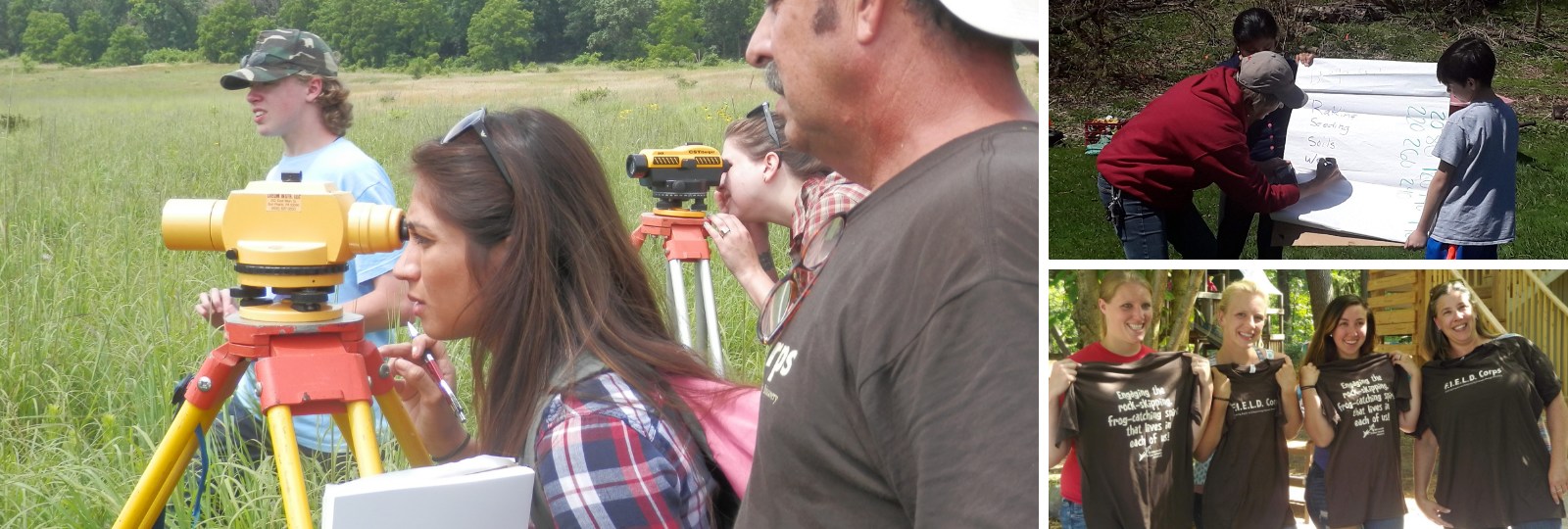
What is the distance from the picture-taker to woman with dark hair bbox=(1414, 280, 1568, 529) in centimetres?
76

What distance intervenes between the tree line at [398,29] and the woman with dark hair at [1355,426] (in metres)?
6.79

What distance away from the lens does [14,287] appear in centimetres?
402

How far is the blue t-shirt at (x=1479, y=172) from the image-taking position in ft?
5.57

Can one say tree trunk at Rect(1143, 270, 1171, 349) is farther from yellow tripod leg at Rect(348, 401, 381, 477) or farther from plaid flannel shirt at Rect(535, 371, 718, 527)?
yellow tripod leg at Rect(348, 401, 381, 477)

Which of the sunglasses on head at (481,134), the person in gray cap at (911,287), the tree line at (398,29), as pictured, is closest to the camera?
the person in gray cap at (911,287)

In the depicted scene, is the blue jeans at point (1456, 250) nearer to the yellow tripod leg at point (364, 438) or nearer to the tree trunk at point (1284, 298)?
the tree trunk at point (1284, 298)

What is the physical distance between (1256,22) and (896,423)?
248 centimetres

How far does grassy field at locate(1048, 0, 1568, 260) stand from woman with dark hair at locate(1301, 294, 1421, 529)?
2652 mm

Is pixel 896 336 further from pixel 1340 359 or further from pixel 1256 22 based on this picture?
pixel 1256 22

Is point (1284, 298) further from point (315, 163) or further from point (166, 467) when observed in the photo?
point (315, 163)

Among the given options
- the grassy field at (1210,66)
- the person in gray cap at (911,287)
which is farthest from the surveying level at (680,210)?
the person in gray cap at (911,287)

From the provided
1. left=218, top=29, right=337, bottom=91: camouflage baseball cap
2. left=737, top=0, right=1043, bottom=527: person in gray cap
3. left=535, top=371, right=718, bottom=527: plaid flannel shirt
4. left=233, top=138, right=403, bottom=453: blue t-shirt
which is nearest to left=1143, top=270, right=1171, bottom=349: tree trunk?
left=737, top=0, right=1043, bottom=527: person in gray cap

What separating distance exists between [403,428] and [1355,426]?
3.90 ft

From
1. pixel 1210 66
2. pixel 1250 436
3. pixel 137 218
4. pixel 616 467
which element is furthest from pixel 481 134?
pixel 137 218
